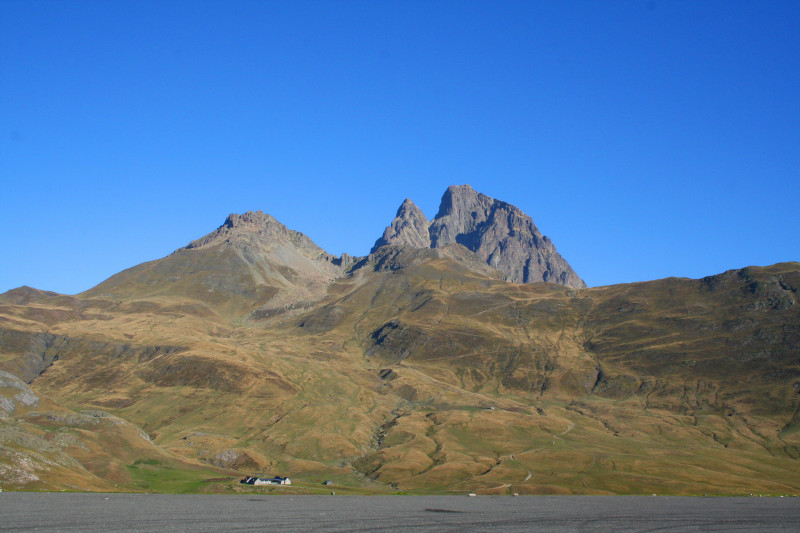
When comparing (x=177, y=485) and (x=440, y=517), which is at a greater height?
(x=440, y=517)

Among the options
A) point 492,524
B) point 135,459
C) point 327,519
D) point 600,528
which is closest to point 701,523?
point 600,528

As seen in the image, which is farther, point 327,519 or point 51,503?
point 51,503

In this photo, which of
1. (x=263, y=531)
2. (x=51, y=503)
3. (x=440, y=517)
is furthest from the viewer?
(x=51, y=503)

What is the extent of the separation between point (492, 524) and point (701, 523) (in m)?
28.1

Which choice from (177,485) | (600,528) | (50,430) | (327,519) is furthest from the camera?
(50,430)

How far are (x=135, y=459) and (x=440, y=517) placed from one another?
148 meters

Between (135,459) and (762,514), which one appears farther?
(135,459)

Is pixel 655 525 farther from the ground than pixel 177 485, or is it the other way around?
pixel 655 525

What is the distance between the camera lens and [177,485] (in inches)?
6624

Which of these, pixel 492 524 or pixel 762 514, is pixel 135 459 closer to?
pixel 492 524

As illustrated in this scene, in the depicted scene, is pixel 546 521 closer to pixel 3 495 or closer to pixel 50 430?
pixel 3 495

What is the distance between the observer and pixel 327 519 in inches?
3105

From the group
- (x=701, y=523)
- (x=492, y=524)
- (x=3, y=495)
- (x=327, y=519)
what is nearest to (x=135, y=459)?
(x=3, y=495)

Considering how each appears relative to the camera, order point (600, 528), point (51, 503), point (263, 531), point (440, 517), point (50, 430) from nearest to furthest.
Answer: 1. point (263, 531)
2. point (600, 528)
3. point (440, 517)
4. point (51, 503)
5. point (50, 430)
